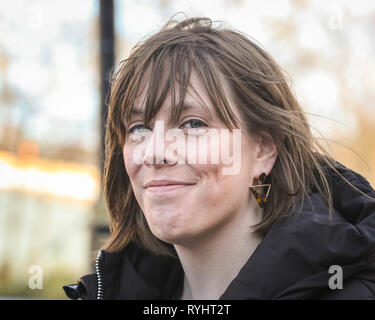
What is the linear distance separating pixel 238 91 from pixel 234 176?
323 mm

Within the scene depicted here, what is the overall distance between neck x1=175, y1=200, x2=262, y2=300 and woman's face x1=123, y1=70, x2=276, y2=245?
0.04m

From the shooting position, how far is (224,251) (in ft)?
7.22

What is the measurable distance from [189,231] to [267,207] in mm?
355

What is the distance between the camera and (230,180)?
6.88ft

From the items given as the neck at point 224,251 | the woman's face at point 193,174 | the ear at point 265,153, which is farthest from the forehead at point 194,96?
the neck at point 224,251

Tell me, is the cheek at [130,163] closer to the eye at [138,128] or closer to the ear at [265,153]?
→ the eye at [138,128]

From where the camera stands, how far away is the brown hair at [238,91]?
2.13 meters

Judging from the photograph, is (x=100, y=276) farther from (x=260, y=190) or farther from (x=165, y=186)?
(x=260, y=190)

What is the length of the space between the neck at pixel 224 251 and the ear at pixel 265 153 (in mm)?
159

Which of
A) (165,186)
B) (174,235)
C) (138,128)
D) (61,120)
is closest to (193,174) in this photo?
(165,186)

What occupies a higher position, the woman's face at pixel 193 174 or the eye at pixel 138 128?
the eye at pixel 138 128
